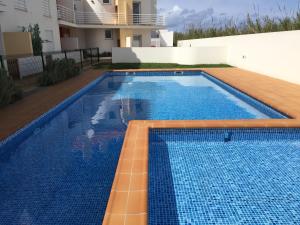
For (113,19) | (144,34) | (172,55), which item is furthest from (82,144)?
(144,34)

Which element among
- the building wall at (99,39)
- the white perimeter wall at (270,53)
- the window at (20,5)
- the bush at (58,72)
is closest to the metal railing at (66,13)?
the building wall at (99,39)

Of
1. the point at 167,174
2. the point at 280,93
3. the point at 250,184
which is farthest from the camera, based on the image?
the point at 280,93

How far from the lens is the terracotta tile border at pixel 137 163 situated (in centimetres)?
274

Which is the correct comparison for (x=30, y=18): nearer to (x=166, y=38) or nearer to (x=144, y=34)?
(x=144, y=34)

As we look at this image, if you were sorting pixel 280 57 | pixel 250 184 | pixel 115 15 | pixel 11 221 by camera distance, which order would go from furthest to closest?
pixel 115 15
pixel 280 57
pixel 250 184
pixel 11 221

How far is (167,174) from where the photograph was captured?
4414 mm

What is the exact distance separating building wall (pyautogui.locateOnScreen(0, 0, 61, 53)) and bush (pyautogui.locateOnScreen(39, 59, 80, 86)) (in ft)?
10.3

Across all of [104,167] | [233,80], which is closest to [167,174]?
[104,167]

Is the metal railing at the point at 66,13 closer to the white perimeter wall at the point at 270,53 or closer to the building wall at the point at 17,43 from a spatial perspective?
the building wall at the point at 17,43

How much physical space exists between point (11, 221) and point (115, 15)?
2416cm

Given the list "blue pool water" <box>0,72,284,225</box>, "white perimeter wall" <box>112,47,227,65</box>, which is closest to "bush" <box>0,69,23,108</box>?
"blue pool water" <box>0,72,284,225</box>

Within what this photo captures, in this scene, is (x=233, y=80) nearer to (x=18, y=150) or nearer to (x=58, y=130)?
(x=58, y=130)

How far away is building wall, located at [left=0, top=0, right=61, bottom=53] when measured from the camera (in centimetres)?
A: 1257

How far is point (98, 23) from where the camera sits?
2419cm
